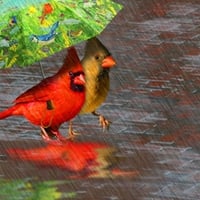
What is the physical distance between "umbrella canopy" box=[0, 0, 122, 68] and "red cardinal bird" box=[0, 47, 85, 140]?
0.16m

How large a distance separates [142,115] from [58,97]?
1.10m

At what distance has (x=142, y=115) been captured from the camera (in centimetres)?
905

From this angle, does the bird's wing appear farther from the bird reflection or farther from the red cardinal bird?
the bird reflection

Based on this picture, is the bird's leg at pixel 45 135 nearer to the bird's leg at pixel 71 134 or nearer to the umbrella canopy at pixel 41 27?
the bird's leg at pixel 71 134

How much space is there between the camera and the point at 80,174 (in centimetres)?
825

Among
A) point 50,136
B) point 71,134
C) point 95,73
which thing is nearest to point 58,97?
point 95,73

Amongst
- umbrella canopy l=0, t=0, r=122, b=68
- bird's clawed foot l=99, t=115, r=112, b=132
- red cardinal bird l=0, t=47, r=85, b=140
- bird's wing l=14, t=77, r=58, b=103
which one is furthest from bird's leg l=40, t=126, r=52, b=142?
umbrella canopy l=0, t=0, r=122, b=68

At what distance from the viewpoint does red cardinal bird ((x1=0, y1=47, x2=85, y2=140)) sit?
8.10 metres

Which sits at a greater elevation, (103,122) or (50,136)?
(50,136)

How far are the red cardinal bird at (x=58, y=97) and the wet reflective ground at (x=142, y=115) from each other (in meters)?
0.36

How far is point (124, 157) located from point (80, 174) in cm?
35

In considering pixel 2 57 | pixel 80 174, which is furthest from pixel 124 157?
pixel 2 57

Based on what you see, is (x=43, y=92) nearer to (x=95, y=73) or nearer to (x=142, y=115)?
(x=95, y=73)

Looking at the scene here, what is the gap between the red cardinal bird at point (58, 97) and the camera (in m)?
8.10
